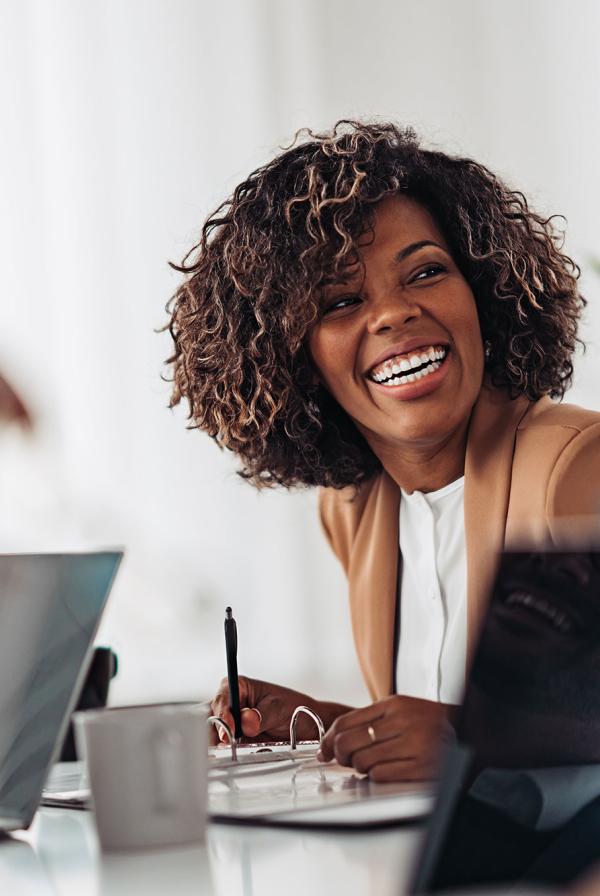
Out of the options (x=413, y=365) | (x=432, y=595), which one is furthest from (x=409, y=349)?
(x=432, y=595)

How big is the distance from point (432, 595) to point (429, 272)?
1.53 feet

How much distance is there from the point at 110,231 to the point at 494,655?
3.24 metres

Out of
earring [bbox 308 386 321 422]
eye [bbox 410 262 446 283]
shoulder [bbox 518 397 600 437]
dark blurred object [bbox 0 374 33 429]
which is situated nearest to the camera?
shoulder [bbox 518 397 600 437]

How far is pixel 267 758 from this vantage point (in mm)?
→ 1090

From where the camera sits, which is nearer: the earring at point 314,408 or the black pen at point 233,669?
the black pen at point 233,669

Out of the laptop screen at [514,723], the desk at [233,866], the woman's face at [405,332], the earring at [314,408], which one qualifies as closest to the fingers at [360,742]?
the desk at [233,866]

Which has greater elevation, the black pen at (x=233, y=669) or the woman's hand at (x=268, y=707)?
the black pen at (x=233, y=669)

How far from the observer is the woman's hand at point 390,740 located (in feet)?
3.01

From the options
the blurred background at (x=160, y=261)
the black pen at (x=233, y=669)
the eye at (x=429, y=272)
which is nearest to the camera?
the black pen at (x=233, y=669)

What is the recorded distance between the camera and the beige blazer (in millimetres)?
1474

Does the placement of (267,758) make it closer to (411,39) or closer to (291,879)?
(291,879)

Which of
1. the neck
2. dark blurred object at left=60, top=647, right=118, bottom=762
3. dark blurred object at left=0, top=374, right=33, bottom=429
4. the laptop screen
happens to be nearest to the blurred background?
dark blurred object at left=0, top=374, right=33, bottom=429

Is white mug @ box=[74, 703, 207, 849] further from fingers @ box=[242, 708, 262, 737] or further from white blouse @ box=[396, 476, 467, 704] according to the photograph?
white blouse @ box=[396, 476, 467, 704]

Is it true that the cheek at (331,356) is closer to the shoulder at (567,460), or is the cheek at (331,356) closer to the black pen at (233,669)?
the shoulder at (567,460)
